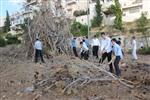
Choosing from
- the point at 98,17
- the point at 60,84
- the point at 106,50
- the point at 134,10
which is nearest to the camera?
the point at 60,84

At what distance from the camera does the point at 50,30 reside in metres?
27.4

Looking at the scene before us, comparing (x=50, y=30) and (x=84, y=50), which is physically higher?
(x=50, y=30)

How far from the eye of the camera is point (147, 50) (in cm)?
3619

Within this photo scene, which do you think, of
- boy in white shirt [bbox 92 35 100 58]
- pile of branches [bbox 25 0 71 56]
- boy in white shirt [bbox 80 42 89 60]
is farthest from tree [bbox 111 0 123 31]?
boy in white shirt [bbox 80 42 89 60]

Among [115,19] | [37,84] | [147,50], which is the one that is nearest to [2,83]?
[37,84]

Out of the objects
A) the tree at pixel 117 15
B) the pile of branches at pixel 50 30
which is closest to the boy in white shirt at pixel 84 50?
the pile of branches at pixel 50 30

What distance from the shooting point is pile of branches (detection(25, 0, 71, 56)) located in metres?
27.1

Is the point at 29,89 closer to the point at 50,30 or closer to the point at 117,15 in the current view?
the point at 50,30

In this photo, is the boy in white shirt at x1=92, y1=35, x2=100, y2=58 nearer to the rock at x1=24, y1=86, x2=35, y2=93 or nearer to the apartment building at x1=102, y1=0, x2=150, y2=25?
the rock at x1=24, y1=86, x2=35, y2=93

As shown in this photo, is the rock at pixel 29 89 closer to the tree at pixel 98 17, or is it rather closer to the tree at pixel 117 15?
the tree at pixel 117 15

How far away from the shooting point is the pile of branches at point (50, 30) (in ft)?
89.0

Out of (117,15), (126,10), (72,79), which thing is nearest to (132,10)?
(126,10)

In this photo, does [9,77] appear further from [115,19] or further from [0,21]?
[0,21]

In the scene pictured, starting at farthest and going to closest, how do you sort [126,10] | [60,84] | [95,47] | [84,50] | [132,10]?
[126,10]
[132,10]
[95,47]
[84,50]
[60,84]
